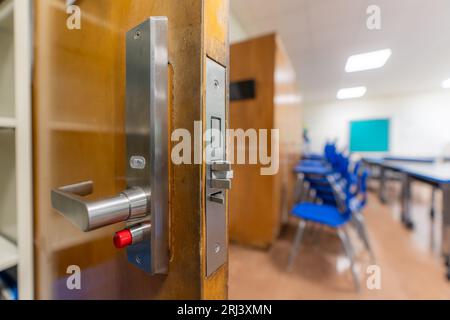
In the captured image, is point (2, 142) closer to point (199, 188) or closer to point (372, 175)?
point (199, 188)

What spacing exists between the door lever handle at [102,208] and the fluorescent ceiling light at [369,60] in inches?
18.1

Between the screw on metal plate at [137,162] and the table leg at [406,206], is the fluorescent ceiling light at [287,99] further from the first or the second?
the table leg at [406,206]

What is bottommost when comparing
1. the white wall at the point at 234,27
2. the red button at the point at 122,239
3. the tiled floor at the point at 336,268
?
the tiled floor at the point at 336,268

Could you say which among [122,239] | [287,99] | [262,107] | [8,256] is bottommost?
[8,256]

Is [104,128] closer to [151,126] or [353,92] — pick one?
[151,126]

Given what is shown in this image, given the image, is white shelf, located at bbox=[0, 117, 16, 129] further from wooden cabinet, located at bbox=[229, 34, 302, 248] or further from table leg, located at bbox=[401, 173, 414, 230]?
table leg, located at bbox=[401, 173, 414, 230]

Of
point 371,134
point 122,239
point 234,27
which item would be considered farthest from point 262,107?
point 122,239

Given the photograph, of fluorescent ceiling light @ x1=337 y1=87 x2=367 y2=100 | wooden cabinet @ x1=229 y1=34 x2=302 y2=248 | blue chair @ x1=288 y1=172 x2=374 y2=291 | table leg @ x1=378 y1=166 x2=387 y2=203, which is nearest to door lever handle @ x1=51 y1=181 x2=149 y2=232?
fluorescent ceiling light @ x1=337 y1=87 x2=367 y2=100

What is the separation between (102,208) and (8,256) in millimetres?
529

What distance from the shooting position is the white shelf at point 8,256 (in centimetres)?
48

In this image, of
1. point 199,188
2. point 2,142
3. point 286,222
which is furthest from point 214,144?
point 286,222

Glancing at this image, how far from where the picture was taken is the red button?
259 mm

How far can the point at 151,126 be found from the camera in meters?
0.26

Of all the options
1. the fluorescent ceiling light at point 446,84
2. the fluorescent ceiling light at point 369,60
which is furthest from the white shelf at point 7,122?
the fluorescent ceiling light at point 446,84
